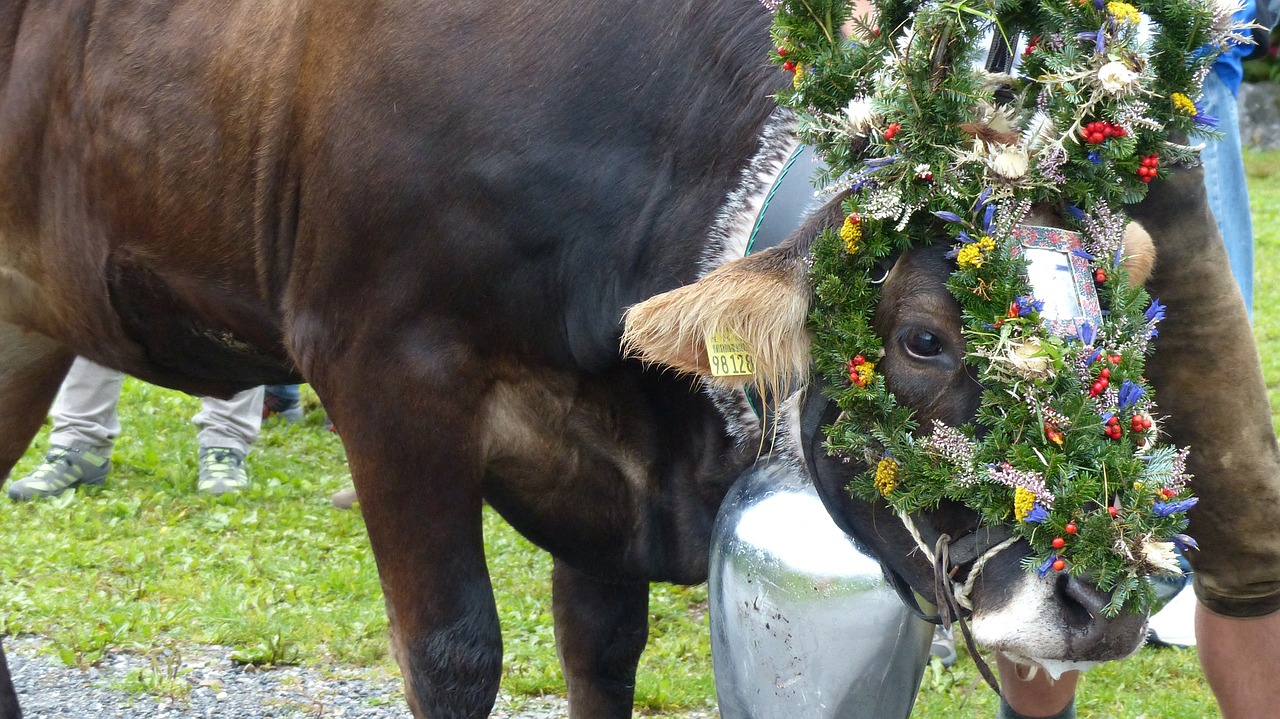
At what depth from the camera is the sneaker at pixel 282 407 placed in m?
6.54

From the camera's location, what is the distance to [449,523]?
8.80 ft

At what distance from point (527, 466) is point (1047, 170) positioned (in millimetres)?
1208

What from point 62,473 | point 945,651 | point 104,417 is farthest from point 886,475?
point 104,417

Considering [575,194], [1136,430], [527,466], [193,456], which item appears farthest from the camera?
[193,456]

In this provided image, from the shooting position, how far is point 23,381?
3.75 m

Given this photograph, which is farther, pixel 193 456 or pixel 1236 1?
pixel 193 456

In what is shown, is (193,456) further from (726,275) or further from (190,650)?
(726,275)

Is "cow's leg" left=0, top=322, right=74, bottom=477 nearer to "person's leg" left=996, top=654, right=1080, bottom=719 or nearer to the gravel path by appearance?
the gravel path

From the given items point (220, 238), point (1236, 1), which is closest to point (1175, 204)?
point (1236, 1)

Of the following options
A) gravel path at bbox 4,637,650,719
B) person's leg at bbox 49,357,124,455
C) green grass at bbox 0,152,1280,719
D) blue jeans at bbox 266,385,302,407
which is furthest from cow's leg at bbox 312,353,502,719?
blue jeans at bbox 266,385,302,407

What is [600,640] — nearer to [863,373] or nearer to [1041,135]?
[863,373]

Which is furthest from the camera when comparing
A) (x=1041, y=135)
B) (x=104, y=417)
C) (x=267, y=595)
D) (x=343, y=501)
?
(x=104, y=417)

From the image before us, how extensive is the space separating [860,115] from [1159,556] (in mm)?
782

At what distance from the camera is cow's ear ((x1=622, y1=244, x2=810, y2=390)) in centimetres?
218
